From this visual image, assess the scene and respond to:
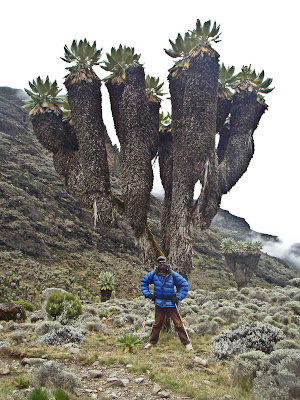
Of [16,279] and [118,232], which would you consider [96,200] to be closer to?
[16,279]

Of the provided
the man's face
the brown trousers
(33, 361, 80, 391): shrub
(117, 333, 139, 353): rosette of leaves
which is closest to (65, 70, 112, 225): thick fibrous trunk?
the man's face

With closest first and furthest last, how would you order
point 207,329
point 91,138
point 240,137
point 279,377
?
point 279,377 < point 91,138 < point 207,329 < point 240,137

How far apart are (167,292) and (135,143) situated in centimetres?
437

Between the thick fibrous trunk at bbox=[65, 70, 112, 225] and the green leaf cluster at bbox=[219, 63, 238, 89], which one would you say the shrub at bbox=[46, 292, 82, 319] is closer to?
the thick fibrous trunk at bbox=[65, 70, 112, 225]

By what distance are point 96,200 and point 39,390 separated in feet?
18.7

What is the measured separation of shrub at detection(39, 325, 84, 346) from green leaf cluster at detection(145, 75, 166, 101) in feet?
25.1

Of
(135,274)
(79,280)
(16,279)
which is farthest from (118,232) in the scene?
(16,279)

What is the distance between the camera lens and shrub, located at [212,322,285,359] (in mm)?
6500

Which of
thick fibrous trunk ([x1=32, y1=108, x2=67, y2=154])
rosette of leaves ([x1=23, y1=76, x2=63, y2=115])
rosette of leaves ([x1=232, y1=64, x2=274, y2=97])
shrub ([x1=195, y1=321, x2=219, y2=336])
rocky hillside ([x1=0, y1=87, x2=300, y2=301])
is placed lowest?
rocky hillside ([x1=0, y1=87, x2=300, y2=301])

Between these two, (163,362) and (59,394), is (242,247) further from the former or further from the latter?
(59,394)

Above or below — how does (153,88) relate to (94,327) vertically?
above

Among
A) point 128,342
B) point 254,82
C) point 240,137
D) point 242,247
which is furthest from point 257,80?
point 242,247

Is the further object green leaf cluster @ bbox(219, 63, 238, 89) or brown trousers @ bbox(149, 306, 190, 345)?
green leaf cluster @ bbox(219, 63, 238, 89)

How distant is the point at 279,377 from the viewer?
13.9 feet
